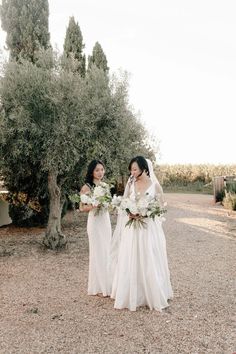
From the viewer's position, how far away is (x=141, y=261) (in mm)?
7125

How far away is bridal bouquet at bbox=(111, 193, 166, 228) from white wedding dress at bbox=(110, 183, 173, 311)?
0.14 meters

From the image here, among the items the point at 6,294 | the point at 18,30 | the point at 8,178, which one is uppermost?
the point at 18,30

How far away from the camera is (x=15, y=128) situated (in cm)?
1173

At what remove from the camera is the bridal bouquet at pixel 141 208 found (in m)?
7.04

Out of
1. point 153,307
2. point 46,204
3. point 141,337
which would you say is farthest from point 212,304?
point 46,204

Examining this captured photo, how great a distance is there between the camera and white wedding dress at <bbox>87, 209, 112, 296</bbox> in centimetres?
793

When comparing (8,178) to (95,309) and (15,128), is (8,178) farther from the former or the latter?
(95,309)

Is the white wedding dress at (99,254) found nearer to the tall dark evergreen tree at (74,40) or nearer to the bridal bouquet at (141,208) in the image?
the bridal bouquet at (141,208)

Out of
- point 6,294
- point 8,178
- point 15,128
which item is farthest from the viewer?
point 8,178

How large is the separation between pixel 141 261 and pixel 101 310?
1.04 m

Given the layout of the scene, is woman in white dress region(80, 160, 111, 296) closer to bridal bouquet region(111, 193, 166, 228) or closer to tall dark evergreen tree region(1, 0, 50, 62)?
bridal bouquet region(111, 193, 166, 228)

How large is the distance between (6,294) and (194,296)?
3.51m

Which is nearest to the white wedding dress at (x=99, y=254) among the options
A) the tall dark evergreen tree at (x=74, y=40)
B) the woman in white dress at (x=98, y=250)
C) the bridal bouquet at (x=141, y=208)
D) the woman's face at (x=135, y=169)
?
the woman in white dress at (x=98, y=250)

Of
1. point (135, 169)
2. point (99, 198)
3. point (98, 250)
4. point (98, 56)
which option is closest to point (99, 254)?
point (98, 250)
